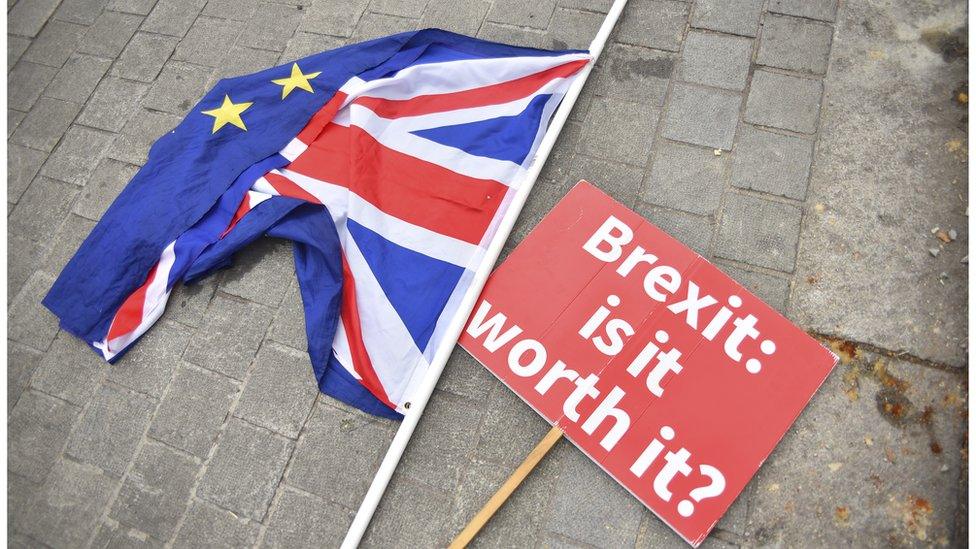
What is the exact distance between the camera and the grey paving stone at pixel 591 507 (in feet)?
8.48

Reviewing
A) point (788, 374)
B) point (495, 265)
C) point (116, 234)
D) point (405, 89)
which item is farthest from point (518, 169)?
point (116, 234)

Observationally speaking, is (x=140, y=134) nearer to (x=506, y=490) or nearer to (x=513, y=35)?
(x=513, y=35)

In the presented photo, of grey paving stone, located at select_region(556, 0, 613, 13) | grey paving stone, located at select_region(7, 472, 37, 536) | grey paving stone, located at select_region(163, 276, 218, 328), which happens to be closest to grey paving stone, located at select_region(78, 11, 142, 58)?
grey paving stone, located at select_region(163, 276, 218, 328)

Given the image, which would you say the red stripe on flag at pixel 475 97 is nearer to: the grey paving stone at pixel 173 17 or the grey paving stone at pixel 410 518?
the grey paving stone at pixel 173 17

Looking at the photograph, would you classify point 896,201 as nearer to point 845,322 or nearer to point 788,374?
point 845,322

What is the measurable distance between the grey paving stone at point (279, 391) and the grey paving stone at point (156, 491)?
0.31m

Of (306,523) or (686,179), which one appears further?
(686,179)

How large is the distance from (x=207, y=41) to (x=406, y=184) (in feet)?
5.63

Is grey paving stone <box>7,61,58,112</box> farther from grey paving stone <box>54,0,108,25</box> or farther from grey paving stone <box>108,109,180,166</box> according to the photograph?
grey paving stone <box>108,109,180,166</box>

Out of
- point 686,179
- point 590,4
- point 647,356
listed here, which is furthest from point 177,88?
point 647,356

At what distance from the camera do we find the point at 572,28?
3562mm

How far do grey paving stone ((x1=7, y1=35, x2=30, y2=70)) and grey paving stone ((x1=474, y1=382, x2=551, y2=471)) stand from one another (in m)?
3.55

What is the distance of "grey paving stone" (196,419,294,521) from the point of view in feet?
9.14

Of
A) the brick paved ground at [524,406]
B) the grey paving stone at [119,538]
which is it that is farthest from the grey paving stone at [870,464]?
the grey paving stone at [119,538]
